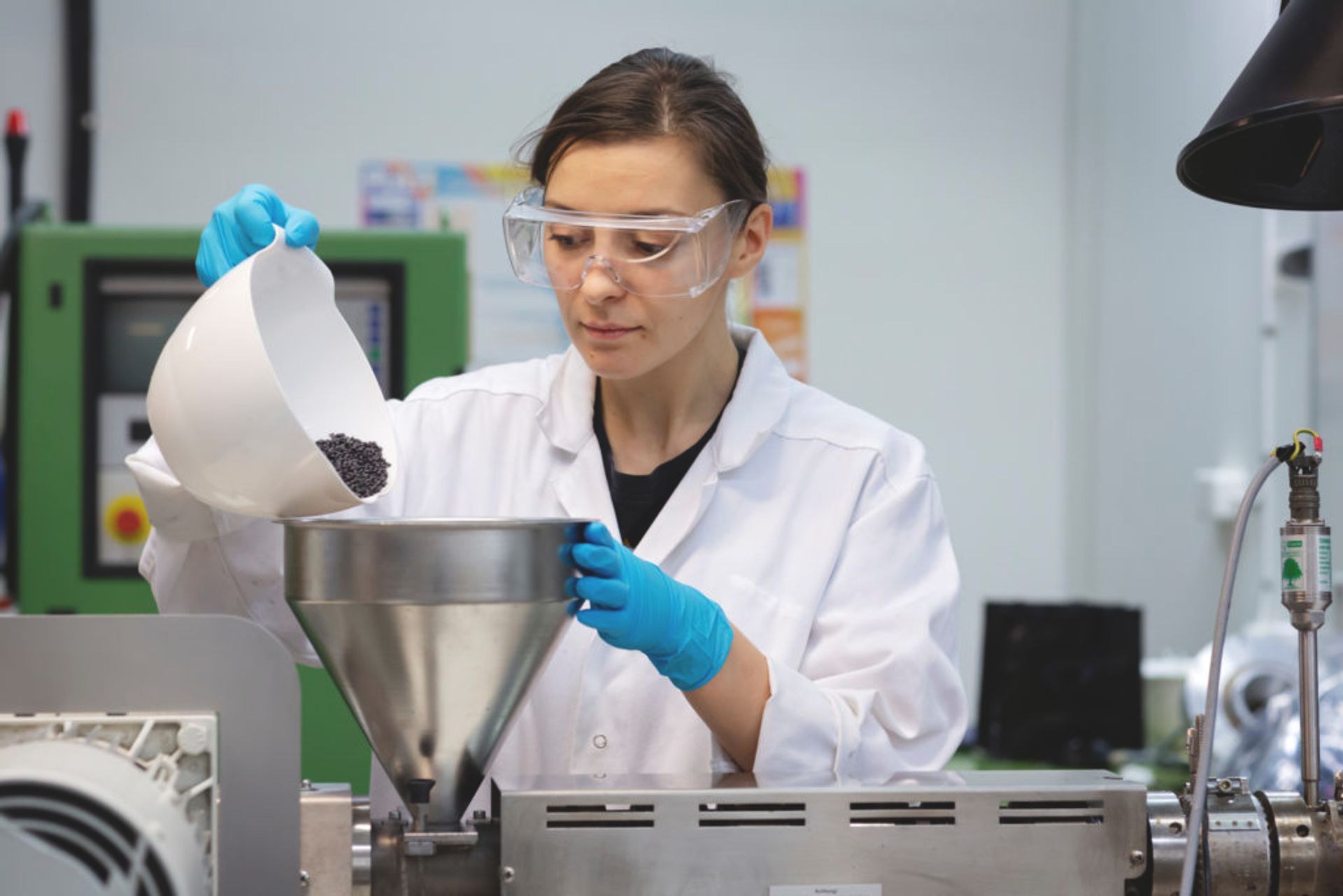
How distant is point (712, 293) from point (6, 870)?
38.0 inches

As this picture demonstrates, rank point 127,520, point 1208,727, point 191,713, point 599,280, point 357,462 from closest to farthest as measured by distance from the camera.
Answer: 1. point 191,713
2. point 1208,727
3. point 357,462
4. point 599,280
5. point 127,520

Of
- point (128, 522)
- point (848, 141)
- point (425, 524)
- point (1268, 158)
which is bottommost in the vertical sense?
point (128, 522)

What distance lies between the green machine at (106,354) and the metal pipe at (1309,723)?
1704 mm

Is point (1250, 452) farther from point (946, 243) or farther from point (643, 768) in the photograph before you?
point (643, 768)

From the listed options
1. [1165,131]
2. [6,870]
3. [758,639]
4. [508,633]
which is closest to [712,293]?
[758,639]

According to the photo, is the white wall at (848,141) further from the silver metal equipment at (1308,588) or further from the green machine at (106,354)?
the silver metal equipment at (1308,588)

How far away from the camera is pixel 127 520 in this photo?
2580 mm

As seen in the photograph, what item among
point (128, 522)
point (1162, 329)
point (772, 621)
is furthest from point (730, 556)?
point (1162, 329)

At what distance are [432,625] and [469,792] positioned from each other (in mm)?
186

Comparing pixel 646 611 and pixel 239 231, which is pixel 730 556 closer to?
pixel 646 611

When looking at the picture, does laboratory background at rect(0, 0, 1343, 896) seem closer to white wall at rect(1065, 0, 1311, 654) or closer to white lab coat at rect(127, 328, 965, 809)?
white wall at rect(1065, 0, 1311, 654)

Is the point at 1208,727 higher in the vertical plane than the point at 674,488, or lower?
lower

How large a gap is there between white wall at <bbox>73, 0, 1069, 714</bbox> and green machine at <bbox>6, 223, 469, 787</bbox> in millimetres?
1263

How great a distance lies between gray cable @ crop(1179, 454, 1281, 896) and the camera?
3.60ft
